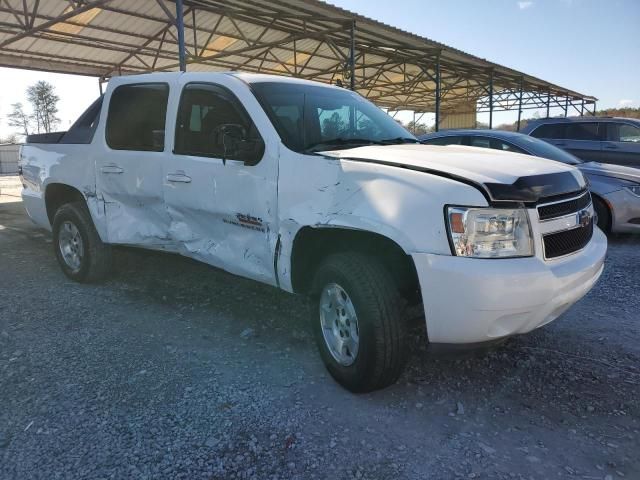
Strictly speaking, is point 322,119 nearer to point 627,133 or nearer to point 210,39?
point 627,133

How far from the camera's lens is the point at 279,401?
2742 mm

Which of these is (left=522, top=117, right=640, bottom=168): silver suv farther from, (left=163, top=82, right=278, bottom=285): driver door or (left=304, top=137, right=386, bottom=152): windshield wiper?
(left=163, top=82, right=278, bottom=285): driver door

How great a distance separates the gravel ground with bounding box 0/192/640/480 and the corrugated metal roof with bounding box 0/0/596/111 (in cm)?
802

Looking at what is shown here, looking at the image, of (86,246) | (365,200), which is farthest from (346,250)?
(86,246)

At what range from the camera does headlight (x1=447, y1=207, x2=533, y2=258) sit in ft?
7.55

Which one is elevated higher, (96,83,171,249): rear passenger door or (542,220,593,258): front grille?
(96,83,171,249): rear passenger door

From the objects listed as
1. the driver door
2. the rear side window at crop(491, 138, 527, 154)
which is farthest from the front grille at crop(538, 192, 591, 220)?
the rear side window at crop(491, 138, 527, 154)

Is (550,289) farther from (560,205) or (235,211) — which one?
(235,211)

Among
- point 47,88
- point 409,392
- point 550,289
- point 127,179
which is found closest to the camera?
point 550,289

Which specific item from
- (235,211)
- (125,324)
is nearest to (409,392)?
(235,211)

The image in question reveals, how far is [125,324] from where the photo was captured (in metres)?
3.84

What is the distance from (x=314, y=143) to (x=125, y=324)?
209 cm

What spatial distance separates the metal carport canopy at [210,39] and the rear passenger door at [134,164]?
5765 millimetres

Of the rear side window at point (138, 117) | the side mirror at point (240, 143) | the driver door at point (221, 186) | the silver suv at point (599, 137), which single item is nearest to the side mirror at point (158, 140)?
the rear side window at point (138, 117)
